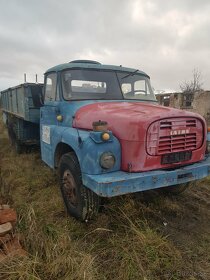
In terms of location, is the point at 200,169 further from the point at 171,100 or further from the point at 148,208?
the point at 171,100

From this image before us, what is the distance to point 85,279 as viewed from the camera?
2367mm

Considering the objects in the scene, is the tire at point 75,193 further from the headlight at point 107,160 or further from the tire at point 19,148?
the tire at point 19,148

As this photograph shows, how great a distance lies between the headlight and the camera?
301 cm

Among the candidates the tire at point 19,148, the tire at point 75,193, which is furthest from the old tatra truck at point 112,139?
the tire at point 19,148

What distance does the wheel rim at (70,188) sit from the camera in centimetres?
366

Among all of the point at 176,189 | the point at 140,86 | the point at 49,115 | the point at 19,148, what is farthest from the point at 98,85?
the point at 19,148

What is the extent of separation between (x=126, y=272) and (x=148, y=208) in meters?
1.52

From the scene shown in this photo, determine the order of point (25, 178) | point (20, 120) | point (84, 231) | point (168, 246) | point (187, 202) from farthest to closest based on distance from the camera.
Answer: point (20, 120) < point (25, 178) < point (187, 202) < point (84, 231) < point (168, 246)

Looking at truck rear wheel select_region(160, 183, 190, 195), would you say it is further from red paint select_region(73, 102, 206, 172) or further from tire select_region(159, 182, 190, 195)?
red paint select_region(73, 102, 206, 172)

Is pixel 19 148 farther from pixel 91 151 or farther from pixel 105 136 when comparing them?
pixel 105 136

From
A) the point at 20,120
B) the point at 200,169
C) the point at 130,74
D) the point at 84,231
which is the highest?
the point at 130,74

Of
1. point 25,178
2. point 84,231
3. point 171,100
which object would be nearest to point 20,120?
point 25,178

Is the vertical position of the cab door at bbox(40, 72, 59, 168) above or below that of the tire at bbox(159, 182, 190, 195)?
above

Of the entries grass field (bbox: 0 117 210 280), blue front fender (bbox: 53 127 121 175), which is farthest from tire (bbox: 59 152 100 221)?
blue front fender (bbox: 53 127 121 175)
